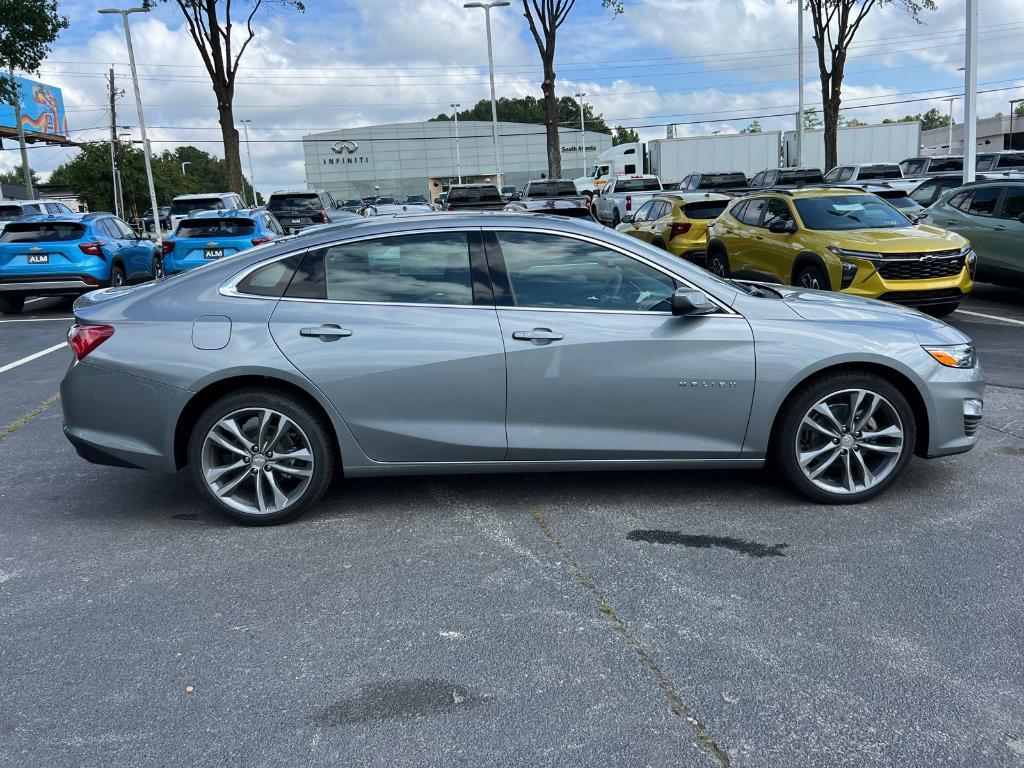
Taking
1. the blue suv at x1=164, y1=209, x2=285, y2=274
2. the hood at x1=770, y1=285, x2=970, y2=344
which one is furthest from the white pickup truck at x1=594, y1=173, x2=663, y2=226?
the hood at x1=770, y1=285, x2=970, y2=344

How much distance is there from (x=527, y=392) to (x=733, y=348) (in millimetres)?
1063

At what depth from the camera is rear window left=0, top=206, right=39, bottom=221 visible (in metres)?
23.5

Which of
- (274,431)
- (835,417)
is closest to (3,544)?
(274,431)

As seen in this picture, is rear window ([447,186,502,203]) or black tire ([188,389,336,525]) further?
rear window ([447,186,502,203])

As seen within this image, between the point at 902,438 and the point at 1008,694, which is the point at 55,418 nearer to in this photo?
the point at 902,438

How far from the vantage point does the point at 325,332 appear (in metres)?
4.52

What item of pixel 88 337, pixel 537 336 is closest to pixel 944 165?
pixel 537 336

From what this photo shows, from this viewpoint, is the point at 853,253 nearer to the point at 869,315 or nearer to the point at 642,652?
the point at 869,315

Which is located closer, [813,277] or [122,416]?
[122,416]

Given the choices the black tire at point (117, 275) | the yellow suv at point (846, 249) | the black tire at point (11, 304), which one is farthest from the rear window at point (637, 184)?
the black tire at point (11, 304)

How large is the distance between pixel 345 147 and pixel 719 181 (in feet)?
223

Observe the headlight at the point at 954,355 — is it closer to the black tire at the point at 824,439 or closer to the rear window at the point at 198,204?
the black tire at the point at 824,439

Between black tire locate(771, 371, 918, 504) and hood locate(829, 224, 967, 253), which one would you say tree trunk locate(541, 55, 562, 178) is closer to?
hood locate(829, 224, 967, 253)

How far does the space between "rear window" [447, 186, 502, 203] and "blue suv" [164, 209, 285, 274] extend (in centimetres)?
869
